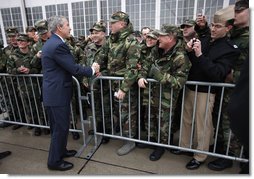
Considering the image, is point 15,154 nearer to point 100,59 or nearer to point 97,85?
point 97,85

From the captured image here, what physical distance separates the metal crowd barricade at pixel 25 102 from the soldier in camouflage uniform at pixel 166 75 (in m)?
1.41

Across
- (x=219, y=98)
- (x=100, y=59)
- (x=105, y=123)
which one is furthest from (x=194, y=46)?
(x=105, y=123)

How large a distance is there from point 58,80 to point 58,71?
0.12 m

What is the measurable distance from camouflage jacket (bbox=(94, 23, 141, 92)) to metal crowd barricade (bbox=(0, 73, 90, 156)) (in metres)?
0.78

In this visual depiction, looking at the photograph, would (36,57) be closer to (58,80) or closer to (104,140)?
(58,80)

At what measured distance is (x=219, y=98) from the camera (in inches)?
112

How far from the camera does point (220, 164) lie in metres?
A: 2.87

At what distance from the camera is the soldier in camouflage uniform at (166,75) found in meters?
2.64

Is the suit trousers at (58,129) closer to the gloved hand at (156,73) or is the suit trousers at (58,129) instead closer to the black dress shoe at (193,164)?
the gloved hand at (156,73)

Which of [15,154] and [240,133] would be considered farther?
[15,154]

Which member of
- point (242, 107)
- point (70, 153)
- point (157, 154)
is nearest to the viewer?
point (242, 107)

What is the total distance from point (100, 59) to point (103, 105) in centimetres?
81

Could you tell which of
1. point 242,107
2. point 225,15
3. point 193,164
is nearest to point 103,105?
point 193,164

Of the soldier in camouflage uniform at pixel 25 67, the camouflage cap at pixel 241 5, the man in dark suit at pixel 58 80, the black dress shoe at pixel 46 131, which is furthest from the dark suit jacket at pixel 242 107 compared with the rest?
the black dress shoe at pixel 46 131
